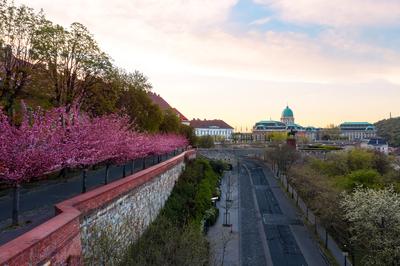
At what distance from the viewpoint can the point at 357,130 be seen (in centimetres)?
19300

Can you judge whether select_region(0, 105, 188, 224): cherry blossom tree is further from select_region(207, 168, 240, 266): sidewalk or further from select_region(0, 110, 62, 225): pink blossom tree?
select_region(207, 168, 240, 266): sidewalk

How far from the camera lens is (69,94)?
25.6 metres

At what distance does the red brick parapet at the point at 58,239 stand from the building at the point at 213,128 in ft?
460

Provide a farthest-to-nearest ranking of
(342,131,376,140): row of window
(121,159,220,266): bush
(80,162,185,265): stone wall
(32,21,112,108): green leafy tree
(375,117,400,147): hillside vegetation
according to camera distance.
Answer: (342,131,376,140): row of window
(375,117,400,147): hillside vegetation
(32,21,112,108): green leafy tree
(121,159,220,266): bush
(80,162,185,265): stone wall

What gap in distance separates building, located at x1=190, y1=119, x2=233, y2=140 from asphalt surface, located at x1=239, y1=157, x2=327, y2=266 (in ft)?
329

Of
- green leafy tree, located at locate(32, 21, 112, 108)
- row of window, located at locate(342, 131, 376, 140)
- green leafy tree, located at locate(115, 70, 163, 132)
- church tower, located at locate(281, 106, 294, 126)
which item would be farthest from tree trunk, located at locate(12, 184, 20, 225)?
row of window, located at locate(342, 131, 376, 140)

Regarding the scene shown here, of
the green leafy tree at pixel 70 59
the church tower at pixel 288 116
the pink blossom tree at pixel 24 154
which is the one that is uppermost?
the church tower at pixel 288 116

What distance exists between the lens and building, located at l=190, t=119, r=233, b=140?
508 feet

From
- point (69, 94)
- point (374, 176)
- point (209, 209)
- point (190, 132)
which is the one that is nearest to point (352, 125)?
point (190, 132)

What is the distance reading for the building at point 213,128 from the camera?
15475 cm

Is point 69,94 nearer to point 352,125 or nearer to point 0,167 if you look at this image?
point 0,167

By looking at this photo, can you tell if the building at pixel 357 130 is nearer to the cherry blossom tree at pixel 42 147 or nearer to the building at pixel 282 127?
the building at pixel 282 127

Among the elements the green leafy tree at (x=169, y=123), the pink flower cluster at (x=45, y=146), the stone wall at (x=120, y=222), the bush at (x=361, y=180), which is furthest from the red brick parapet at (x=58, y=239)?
the green leafy tree at (x=169, y=123)

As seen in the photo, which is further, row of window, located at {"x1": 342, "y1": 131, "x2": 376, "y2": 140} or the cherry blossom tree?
row of window, located at {"x1": 342, "y1": 131, "x2": 376, "y2": 140}
